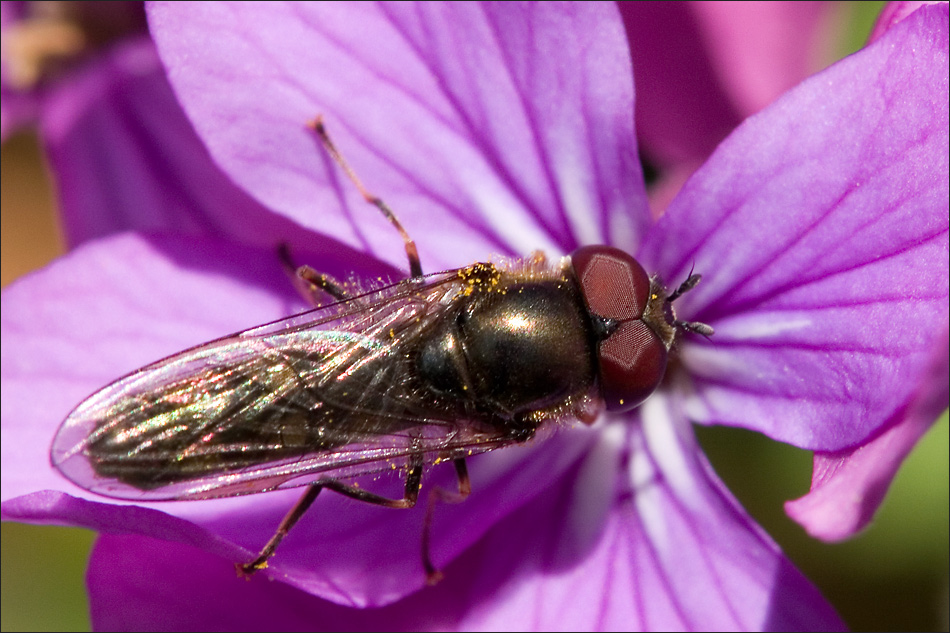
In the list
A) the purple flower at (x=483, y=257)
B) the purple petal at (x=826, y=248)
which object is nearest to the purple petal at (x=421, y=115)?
the purple flower at (x=483, y=257)

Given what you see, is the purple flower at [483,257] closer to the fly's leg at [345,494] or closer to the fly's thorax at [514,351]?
the fly's leg at [345,494]

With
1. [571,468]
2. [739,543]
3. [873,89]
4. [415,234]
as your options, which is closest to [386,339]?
[415,234]

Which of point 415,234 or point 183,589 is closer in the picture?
point 183,589

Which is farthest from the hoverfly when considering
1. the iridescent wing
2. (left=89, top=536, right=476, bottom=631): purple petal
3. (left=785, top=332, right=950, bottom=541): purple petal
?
(left=785, top=332, right=950, bottom=541): purple petal

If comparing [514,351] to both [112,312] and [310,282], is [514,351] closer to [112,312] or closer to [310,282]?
[310,282]

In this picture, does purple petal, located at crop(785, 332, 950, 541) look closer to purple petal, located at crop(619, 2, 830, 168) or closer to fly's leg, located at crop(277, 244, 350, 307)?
fly's leg, located at crop(277, 244, 350, 307)

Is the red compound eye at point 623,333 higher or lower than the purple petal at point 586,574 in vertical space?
higher

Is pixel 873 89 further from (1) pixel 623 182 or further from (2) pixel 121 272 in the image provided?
(2) pixel 121 272
